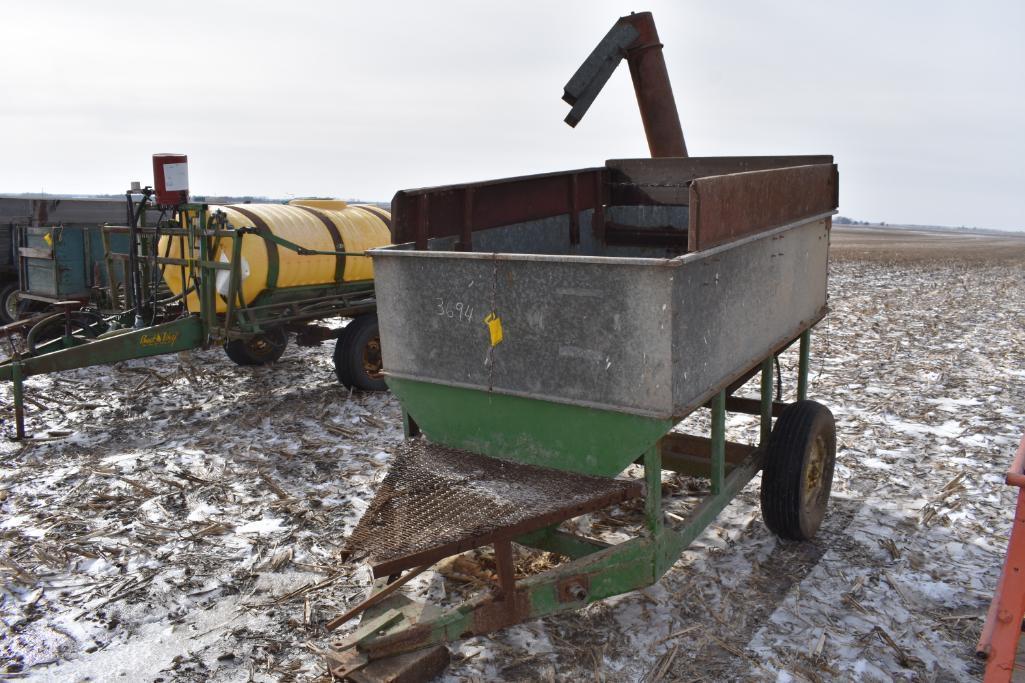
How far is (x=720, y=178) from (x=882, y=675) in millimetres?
2432

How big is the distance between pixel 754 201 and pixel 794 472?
1.61 meters

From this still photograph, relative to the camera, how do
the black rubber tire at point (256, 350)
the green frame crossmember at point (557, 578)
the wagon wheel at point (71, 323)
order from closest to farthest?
the green frame crossmember at point (557, 578) → the wagon wheel at point (71, 323) → the black rubber tire at point (256, 350)

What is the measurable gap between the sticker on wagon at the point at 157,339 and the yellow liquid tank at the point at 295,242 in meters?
0.51

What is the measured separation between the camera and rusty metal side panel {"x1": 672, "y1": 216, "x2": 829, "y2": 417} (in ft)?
11.7

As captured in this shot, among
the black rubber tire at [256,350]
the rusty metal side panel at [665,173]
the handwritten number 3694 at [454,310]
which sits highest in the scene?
the rusty metal side panel at [665,173]

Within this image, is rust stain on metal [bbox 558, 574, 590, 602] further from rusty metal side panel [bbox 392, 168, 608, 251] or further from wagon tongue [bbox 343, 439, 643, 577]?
rusty metal side panel [bbox 392, 168, 608, 251]

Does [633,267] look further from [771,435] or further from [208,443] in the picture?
[208,443]

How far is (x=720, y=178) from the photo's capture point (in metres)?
3.84

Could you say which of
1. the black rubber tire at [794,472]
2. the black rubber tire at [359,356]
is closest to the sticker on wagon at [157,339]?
the black rubber tire at [359,356]

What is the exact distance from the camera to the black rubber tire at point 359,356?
27.5 feet

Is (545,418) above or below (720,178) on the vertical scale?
below

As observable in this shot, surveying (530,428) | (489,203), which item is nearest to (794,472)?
(530,428)

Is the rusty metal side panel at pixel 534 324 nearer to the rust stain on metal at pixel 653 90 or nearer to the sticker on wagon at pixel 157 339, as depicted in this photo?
the sticker on wagon at pixel 157 339

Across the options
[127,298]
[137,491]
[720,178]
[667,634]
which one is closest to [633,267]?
[720,178]
